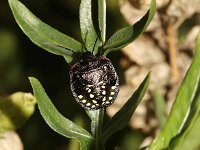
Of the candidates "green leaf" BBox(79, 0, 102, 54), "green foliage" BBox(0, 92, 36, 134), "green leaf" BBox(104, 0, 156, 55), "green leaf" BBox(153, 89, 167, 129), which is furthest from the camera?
"green leaf" BBox(153, 89, 167, 129)

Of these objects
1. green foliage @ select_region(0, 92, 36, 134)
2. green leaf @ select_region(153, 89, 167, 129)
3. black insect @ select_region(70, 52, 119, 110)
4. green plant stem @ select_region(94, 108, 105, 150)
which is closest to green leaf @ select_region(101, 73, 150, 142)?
green plant stem @ select_region(94, 108, 105, 150)

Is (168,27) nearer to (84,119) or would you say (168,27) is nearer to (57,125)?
(84,119)

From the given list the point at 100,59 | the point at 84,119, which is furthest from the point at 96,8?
the point at 84,119

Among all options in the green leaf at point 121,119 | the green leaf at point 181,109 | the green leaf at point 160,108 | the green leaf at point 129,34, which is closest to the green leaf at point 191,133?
the green leaf at point 181,109

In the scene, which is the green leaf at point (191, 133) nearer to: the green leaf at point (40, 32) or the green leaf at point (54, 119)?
the green leaf at point (54, 119)

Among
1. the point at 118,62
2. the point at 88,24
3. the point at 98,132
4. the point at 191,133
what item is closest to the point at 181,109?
the point at 191,133

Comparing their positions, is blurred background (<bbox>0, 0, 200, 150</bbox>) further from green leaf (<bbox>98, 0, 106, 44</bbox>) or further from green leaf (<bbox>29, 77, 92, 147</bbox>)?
green leaf (<bbox>29, 77, 92, 147</bbox>)
